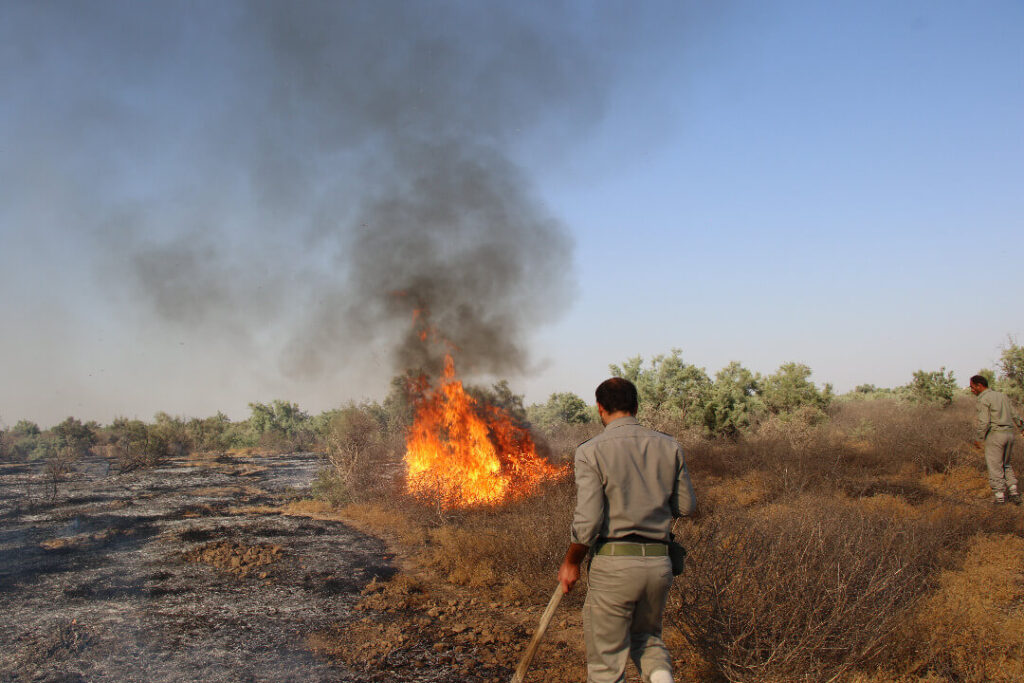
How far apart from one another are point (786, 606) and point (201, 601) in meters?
6.28

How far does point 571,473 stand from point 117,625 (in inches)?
305

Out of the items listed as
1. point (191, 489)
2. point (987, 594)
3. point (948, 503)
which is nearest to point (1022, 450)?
point (948, 503)

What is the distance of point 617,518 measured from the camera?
305 cm

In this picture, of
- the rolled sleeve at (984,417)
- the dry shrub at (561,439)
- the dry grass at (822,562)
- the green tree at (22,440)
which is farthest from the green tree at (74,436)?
the rolled sleeve at (984,417)

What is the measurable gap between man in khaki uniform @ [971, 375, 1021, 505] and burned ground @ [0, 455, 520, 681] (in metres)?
8.13

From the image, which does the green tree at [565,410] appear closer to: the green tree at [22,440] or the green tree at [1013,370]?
the green tree at [1013,370]

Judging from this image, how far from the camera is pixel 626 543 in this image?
9.98 ft

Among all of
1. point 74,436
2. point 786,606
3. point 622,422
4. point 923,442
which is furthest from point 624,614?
point 74,436

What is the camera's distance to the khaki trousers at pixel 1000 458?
8438mm

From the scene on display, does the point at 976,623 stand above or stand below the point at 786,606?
below

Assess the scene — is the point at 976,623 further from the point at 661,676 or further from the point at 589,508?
the point at 589,508

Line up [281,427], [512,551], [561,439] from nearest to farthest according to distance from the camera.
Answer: [512,551], [561,439], [281,427]

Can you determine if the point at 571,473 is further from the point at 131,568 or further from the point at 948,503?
the point at 131,568

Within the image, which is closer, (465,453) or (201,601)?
(201,601)
